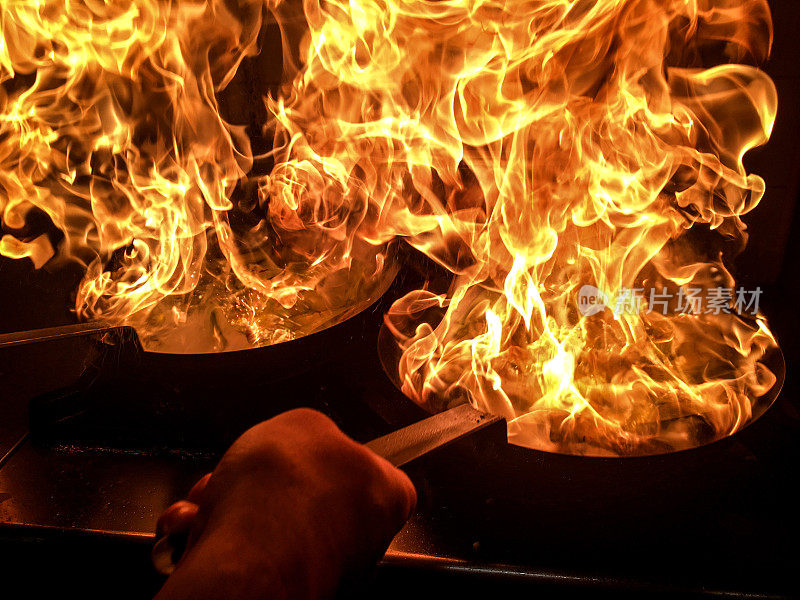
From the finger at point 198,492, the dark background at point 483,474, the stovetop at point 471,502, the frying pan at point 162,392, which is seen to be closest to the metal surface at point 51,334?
A: the frying pan at point 162,392

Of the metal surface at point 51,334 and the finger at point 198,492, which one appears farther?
the metal surface at point 51,334

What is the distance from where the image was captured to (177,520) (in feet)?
2.63

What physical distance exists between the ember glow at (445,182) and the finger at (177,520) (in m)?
0.82

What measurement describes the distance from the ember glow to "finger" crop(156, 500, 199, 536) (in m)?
0.82

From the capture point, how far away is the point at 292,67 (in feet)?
8.45

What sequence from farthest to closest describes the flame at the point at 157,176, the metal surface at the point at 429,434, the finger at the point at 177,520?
the flame at the point at 157,176 → the metal surface at the point at 429,434 → the finger at the point at 177,520

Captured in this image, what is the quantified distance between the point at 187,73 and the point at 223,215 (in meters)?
0.62

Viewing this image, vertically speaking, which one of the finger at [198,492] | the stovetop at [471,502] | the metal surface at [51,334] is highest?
the finger at [198,492]

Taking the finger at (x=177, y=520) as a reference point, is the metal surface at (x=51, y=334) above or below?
below

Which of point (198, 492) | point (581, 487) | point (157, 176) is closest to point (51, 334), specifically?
point (198, 492)

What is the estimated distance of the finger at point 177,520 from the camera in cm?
80

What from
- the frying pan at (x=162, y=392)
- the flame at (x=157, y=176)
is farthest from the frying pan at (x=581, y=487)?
the flame at (x=157, y=176)

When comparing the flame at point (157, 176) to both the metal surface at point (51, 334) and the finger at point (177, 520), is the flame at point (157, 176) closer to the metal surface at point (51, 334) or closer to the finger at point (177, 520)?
the metal surface at point (51, 334)

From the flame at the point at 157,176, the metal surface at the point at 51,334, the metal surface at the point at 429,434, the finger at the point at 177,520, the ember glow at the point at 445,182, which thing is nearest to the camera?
the finger at the point at 177,520
